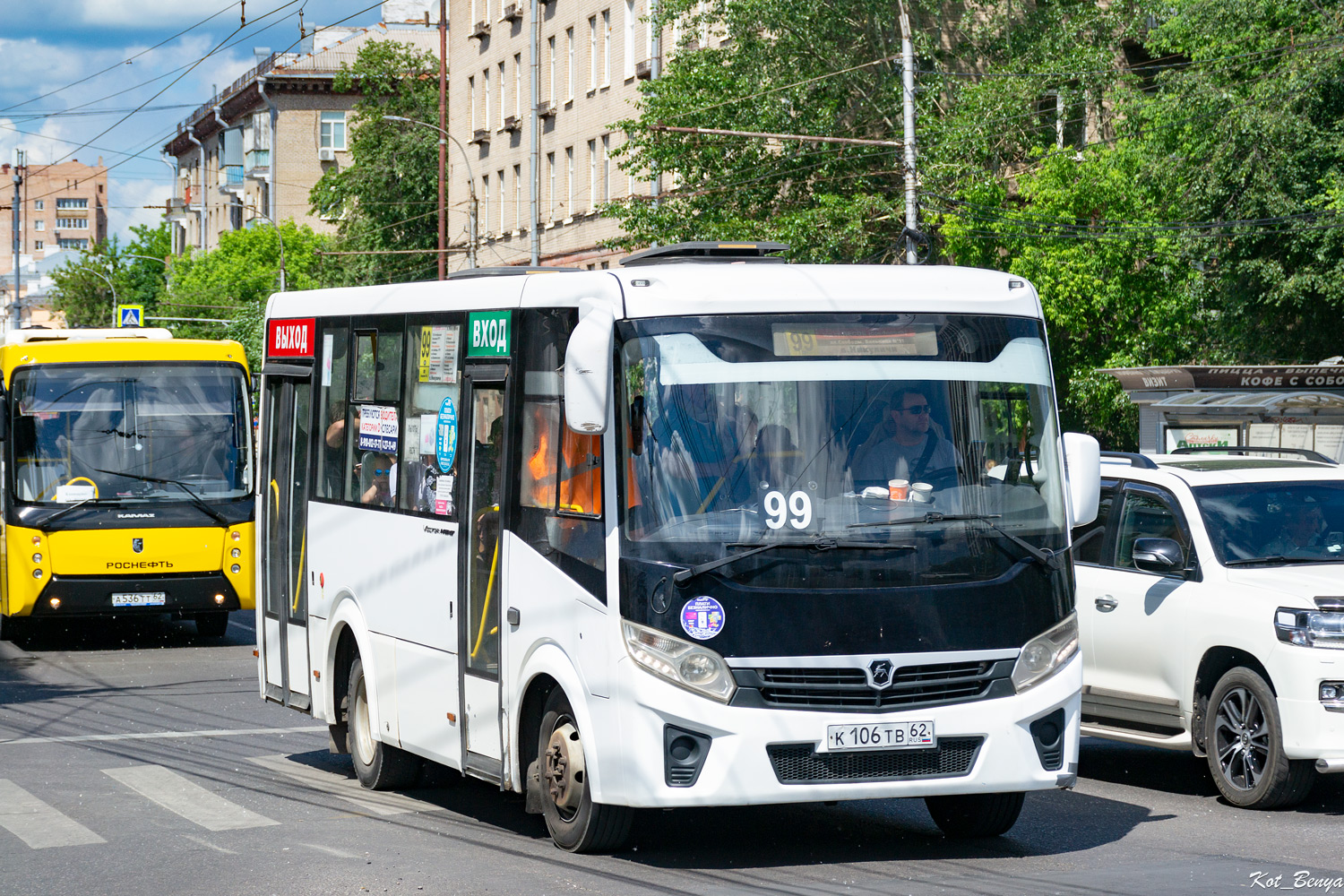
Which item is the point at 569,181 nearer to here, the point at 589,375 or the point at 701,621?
the point at 589,375

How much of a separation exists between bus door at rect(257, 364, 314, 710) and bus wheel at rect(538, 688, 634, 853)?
11.0ft

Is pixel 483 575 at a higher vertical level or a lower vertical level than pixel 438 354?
lower

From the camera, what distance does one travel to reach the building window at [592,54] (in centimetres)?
5462

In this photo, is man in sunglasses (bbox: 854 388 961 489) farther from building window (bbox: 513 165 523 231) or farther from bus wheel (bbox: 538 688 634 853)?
building window (bbox: 513 165 523 231)

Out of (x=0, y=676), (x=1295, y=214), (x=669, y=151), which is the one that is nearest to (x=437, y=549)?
(x=0, y=676)

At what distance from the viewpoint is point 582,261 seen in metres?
54.8

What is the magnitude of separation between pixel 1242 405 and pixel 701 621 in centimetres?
1724

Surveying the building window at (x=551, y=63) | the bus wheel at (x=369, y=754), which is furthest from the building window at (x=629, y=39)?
the bus wheel at (x=369, y=754)

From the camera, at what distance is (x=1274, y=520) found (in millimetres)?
10289

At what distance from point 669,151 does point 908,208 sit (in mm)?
11671

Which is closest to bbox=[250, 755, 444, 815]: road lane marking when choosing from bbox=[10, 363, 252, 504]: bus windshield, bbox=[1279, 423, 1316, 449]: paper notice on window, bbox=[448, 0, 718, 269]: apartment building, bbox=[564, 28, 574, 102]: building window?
bbox=[10, 363, 252, 504]: bus windshield

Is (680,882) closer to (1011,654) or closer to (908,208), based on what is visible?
(1011,654)

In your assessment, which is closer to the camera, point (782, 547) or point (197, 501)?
point (782, 547)

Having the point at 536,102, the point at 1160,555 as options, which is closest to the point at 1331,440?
the point at 1160,555
